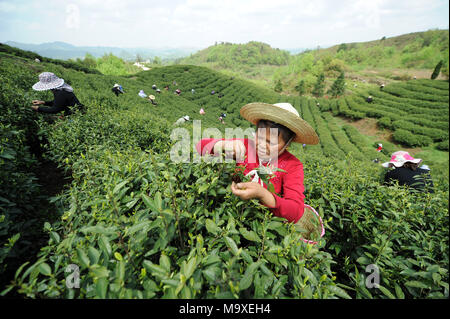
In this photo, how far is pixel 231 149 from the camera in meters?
1.44

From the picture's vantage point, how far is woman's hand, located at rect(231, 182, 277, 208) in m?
1.15

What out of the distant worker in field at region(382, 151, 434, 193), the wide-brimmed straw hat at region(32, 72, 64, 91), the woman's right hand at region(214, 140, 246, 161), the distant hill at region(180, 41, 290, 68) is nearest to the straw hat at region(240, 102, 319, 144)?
the woman's right hand at region(214, 140, 246, 161)

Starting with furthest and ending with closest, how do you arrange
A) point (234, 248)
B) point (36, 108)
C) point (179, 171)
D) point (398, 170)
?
point (398, 170), point (36, 108), point (179, 171), point (234, 248)

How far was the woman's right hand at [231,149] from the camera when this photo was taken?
4.66ft

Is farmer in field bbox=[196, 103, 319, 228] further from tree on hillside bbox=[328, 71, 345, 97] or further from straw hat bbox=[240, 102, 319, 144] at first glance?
tree on hillside bbox=[328, 71, 345, 97]

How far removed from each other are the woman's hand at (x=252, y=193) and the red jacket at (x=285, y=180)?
0.09 m

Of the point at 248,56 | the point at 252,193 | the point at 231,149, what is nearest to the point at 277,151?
the point at 231,149

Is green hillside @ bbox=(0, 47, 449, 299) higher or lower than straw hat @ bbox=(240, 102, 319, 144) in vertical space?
lower

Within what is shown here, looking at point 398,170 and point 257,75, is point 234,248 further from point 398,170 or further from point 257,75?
point 257,75

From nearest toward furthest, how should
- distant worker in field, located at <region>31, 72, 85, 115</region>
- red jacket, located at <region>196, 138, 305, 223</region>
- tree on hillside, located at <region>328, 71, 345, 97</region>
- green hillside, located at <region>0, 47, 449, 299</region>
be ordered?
green hillside, located at <region>0, 47, 449, 299</region> < red jacket, located at <region>196, 138, 305, 223</region> < distant worker in field, located at <region>31, 72, 85, 115</region> < tree on hillside, located at <region>328, 71, 345, 97</region>
